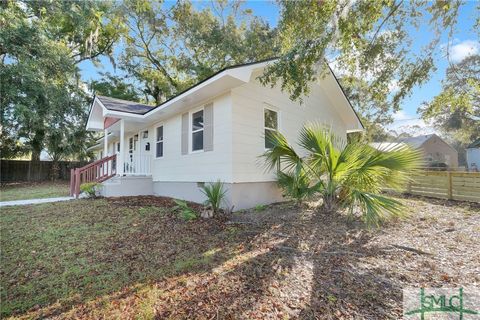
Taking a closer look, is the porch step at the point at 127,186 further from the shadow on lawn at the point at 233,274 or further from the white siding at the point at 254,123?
the white siding at the point at 254,123

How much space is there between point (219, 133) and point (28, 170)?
21507 mm

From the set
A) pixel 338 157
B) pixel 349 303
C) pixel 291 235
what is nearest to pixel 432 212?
pixel 338 157

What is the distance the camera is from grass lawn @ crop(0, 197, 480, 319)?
107 inches

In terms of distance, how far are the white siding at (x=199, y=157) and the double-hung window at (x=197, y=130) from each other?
23cm

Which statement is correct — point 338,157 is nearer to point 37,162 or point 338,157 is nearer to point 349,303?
point 349,303

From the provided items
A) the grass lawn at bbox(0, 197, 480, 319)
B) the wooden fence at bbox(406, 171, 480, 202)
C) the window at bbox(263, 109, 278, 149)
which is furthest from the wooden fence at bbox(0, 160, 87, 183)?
the wooden fence at bbox(406, 171, 480, 202)

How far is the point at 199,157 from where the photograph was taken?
8336 millimetres

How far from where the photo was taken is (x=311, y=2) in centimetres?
611

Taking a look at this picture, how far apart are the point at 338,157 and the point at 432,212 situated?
11.7ft

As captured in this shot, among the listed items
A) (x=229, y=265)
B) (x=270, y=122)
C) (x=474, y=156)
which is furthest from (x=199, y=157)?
(x=474, y=156)

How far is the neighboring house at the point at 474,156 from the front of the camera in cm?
2495

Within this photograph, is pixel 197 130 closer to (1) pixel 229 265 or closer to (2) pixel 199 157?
(2) pixel 199 157

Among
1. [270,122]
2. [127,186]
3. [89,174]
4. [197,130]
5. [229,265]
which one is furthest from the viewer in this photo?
[89,174]

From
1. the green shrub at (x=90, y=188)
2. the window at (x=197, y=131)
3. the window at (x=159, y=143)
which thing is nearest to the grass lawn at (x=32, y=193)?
the green shrub at (x=90, y=188)
